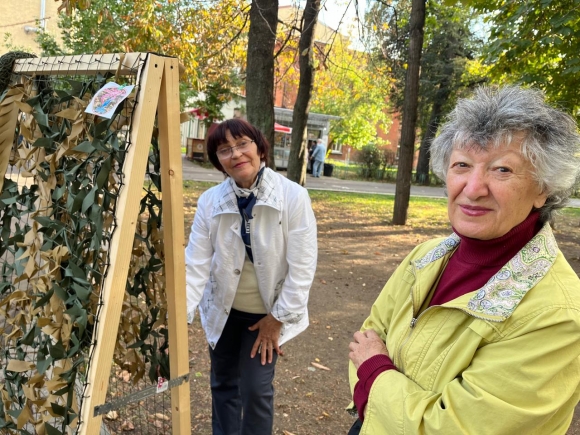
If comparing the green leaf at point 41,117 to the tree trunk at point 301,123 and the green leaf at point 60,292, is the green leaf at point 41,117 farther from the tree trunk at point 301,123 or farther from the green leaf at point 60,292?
the tree trunk at point 301,123

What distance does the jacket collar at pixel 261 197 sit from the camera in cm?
229

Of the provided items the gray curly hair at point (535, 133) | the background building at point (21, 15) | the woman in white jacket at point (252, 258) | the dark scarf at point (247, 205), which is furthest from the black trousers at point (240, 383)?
the background building at point (21, 15)

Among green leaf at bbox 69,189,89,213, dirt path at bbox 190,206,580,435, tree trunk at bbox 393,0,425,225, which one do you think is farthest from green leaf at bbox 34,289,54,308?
tree trunk at bbox 393,0,425,225

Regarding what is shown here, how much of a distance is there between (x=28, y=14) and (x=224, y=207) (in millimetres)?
27661

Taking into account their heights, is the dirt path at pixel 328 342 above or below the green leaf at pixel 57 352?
below

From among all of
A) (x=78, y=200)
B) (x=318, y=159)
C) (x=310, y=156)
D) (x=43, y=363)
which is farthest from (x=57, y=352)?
(x=310, y=156)

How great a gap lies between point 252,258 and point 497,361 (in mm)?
1394

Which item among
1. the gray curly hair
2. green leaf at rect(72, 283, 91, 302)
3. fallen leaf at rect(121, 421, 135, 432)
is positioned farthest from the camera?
fallen leaf at rect(121, 421, 135, 432)

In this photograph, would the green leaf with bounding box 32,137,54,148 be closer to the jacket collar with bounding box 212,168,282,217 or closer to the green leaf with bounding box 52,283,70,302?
the green leaf with bounding box 52,283,70,302

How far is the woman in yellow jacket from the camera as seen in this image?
A: 1.12 m

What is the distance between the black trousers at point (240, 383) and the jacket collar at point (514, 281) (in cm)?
133

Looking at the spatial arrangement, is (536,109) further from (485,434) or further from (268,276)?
(268,276)

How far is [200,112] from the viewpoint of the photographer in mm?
17812

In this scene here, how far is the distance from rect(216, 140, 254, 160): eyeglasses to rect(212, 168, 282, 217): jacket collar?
0.14 m
